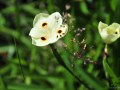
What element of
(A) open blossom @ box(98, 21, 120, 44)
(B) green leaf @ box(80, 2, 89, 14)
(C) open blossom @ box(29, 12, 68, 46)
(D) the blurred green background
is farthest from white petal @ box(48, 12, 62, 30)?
(B) green leaf @ box(80, 2, 89, 14)

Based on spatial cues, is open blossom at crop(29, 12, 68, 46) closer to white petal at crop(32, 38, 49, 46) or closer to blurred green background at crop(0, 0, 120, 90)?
white petal at crop(32, 38, 49, 46)

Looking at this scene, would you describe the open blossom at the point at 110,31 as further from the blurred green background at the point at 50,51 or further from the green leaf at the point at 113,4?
the green leaf at the point at 113,4

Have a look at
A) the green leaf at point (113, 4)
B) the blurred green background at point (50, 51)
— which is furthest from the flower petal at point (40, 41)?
the green leaf at point (113, 4)

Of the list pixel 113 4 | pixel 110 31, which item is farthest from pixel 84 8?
pixel 110 31

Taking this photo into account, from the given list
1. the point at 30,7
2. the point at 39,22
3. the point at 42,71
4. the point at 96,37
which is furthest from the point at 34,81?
the point at 39,22

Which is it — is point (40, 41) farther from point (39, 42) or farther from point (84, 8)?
point (84, 8)

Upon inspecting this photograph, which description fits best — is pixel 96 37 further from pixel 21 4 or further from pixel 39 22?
pixel 39 22
